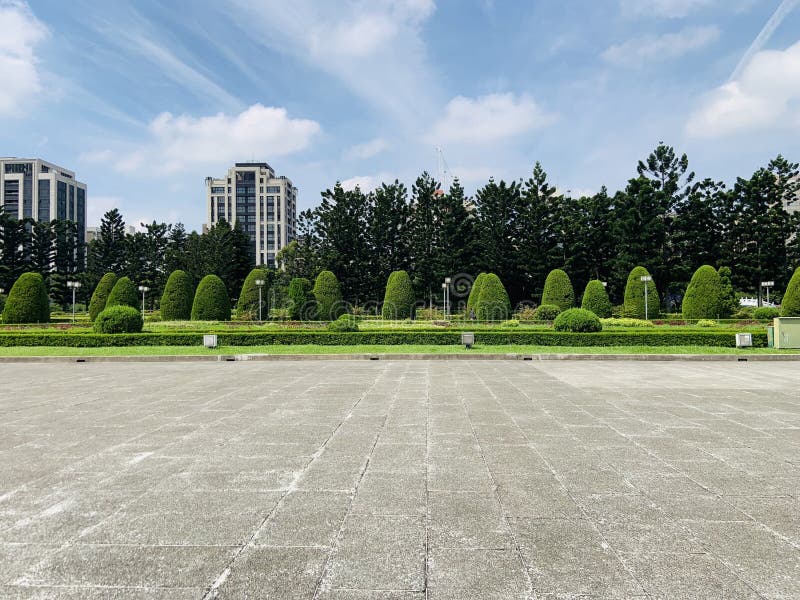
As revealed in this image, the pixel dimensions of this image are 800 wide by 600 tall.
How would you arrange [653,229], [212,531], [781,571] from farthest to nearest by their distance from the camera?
1. [653,229]
2. [212,531]
3. [781,571]

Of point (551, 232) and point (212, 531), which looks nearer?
point (212, 531)

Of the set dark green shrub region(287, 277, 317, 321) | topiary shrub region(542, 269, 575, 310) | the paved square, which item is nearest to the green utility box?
the paved square

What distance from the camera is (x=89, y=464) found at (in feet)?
13.9

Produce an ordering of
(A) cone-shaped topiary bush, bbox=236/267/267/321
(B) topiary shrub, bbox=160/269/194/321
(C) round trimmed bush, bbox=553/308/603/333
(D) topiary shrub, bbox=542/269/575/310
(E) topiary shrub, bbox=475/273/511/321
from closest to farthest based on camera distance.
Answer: (C) round trimmed bush, bbox=553/308/603/333 → (E) topiary shrub, bbox=475/273/511/321 → (D) topiary shrub, bbox=542/269/575/310 → (B) topiary shrub, bbox=160/269/194/321 → (A) cone-shaped topiary bush, bbox=236/267/267/321

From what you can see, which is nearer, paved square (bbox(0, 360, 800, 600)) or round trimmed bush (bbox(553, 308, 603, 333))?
paved square (bbox(0, 360, 800, 600))

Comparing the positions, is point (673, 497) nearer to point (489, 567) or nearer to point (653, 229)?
point (489, 567)

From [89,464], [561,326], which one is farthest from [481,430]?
[561,326]

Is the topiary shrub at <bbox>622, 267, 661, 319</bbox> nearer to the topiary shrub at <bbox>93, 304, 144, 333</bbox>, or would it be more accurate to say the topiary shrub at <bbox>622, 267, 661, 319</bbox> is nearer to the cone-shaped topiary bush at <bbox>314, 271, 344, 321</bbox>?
the cone-shaped topiary bush at <bbox>314, 271, 344, 321</bbox>

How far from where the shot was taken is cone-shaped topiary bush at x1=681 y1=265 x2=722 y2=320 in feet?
82.2

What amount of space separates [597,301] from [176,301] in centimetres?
2512

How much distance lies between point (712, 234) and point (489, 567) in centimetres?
4253

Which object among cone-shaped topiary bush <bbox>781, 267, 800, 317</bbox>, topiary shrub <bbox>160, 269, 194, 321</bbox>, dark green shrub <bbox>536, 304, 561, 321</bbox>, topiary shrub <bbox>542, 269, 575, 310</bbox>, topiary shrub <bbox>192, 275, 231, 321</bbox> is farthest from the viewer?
topiary shrub <bbox>160, 269, 194, 321</bbox>

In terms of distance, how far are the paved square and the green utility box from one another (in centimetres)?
993

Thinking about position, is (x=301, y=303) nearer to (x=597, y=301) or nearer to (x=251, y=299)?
(x=251, y=299)
